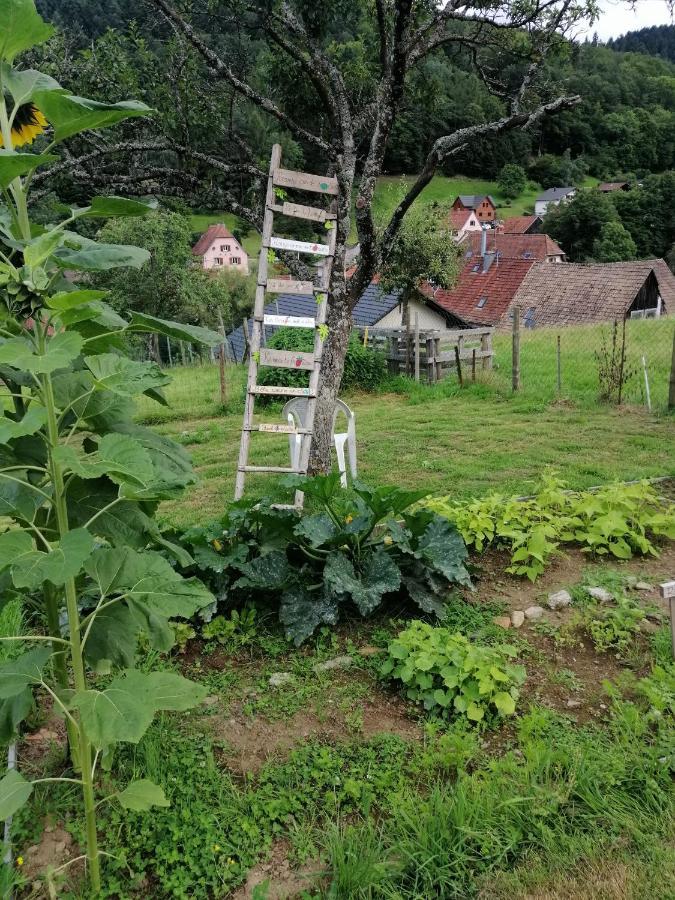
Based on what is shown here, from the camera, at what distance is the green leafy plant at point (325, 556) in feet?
10.4

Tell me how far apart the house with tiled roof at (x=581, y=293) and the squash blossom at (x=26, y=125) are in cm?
2690

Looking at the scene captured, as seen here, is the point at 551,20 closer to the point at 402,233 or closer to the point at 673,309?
the point at 402,233

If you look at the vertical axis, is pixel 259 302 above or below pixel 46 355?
above

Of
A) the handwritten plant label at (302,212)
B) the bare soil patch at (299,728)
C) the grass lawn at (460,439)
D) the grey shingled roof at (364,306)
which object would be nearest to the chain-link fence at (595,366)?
the grass lawn at (460,439)

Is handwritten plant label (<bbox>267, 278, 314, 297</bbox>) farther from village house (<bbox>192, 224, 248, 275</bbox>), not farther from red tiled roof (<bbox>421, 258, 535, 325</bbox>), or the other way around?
village house (<bbox>192, 224, 248, 275</bbox>)

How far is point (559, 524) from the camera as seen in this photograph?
3979 mm

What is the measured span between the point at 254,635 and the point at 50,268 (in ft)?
6.43

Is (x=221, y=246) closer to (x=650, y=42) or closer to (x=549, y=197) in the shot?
(x=549, y=197)

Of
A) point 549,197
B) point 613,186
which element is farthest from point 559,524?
point 549,197

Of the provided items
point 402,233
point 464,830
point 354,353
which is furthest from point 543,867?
point 402,233

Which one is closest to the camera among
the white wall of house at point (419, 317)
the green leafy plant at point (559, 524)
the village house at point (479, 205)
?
the green leafy plant at point (559, 524)

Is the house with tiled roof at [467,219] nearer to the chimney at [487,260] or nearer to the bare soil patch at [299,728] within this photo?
the chimney at [487,260]

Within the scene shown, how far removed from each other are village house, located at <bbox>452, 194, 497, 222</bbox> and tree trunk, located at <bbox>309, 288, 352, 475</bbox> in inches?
2581

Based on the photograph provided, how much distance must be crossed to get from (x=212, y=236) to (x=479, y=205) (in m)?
30.1
